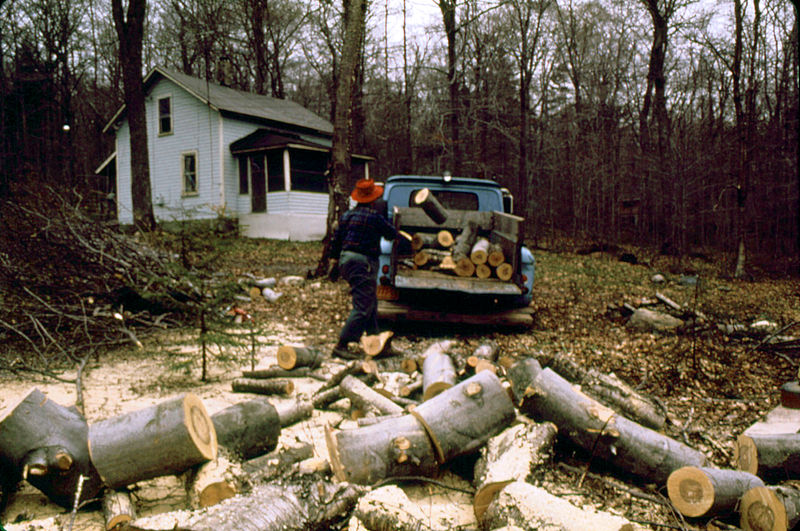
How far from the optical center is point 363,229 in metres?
5.77

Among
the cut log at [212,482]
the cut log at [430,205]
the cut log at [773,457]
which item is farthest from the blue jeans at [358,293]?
the cut log at [773,457]

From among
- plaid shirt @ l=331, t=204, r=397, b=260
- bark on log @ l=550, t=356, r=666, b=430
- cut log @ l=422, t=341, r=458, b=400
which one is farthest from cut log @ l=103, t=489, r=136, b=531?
plaid shirt @ l=331, t=204, r=397, b=260

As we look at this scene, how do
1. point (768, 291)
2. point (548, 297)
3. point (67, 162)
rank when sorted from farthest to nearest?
point (67, 162), point (768, 291), point (548, 297)

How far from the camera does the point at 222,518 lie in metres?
2.13

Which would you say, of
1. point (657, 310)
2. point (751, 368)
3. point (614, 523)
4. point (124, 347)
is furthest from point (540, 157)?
point (614, 523)

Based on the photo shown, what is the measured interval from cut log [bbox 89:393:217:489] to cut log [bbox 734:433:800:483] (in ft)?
10.0

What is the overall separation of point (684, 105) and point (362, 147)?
48.5 ft

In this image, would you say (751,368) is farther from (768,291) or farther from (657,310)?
(768,291)

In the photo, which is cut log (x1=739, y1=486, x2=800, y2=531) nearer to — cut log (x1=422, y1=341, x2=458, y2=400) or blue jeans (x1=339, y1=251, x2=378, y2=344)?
cut log (x1=422, y1=341, x2=458, y2=400)

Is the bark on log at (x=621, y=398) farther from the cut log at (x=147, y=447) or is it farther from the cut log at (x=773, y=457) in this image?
the cut log at (x=147, y=447)

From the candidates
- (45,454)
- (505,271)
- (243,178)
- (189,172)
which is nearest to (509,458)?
(45,454)

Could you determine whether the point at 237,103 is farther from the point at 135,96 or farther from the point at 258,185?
the point at 135,96

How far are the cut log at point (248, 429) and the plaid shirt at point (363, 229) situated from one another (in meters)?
2.72

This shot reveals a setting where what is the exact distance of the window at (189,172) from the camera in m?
21.8
